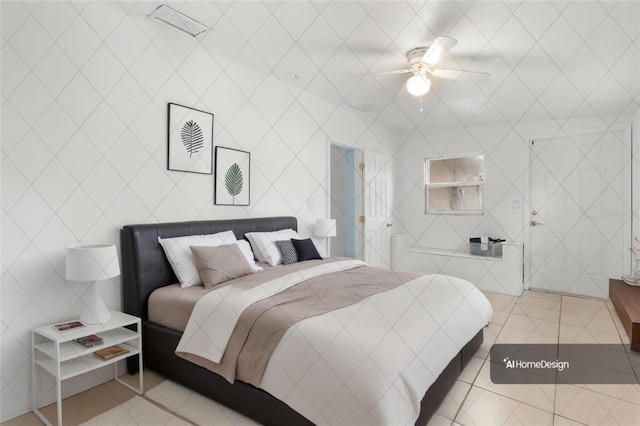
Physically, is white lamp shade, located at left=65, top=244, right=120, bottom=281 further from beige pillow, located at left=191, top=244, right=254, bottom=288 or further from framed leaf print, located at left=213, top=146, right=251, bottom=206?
framed leaf print, located at left=213, top=146, right=251, bottom=206

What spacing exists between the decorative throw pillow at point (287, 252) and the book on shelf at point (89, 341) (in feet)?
4.96

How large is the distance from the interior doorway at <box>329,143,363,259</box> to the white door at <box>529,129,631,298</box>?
7.85 feet

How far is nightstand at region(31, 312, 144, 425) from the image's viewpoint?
185 centimetres

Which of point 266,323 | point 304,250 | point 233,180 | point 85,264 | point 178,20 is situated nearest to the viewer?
point 266,323

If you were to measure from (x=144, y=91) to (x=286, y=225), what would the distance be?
70.0 inches

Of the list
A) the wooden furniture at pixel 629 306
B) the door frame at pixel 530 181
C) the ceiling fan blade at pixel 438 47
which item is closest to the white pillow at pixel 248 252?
the ceiling fan blade at pixel 438 47

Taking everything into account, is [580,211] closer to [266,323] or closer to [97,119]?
[266,323]

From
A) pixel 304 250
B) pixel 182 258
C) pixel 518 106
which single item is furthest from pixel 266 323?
pixel 518 106

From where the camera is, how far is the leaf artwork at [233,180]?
126 inches

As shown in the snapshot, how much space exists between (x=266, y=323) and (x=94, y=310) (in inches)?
42.5

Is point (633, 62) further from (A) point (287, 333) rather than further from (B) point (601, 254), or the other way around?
(A) point (287, 333)

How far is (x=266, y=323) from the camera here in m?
1.85

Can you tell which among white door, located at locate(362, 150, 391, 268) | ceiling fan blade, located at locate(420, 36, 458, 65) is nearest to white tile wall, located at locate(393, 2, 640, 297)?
ceiling fan blade, located at locate(420, 36, 458, 65)

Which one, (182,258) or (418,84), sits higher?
(418,84)
